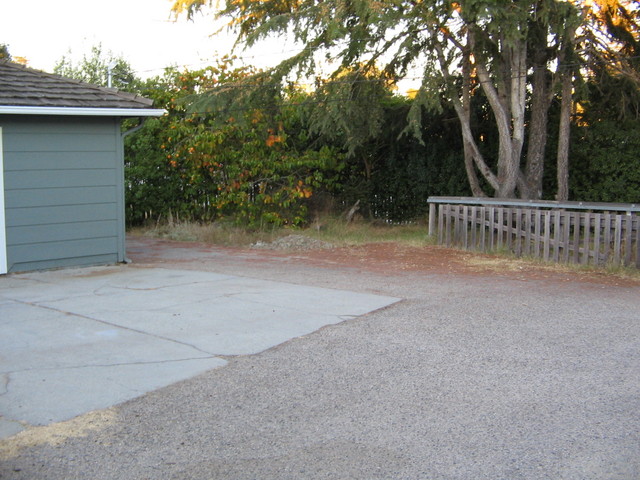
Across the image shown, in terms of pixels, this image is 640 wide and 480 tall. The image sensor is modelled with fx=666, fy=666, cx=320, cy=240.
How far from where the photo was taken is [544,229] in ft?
41.2

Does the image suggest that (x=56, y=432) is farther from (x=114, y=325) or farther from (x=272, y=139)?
(x=272, y=139)

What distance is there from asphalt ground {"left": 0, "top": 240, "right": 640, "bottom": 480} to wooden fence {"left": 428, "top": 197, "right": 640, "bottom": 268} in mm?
3986

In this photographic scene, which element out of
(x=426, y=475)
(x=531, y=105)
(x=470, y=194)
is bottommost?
(x=426, y=475)

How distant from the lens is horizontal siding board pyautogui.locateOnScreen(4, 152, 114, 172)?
1086 cm

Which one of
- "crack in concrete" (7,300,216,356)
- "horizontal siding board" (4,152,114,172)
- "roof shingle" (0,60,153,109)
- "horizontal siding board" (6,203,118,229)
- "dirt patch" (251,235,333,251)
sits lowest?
"crack in concrete" (7,300,216,356)

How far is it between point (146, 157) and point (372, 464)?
1571cm

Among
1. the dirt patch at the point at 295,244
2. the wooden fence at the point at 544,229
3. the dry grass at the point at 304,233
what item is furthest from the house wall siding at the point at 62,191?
the wooden fence at the point at 544,229

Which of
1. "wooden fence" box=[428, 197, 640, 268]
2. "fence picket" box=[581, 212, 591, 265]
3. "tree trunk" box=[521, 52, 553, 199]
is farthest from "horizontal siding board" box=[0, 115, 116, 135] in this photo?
"tree trunk" box=[521, 52, 553, 199]

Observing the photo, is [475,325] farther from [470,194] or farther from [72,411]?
[470,194]

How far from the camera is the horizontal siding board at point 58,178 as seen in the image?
35.7ft

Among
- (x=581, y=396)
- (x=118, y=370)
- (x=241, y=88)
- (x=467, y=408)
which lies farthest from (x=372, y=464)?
(x=241, y=88)

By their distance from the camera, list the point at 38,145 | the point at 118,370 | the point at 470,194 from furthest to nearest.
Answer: the point at 470,194 → the point at 38,145 → the point at 118,370

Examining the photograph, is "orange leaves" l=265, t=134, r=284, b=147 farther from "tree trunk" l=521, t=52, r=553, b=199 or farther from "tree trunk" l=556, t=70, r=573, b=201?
"tree trunk" l=556, t=70, r=573, b=201

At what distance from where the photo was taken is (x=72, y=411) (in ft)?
15.9
